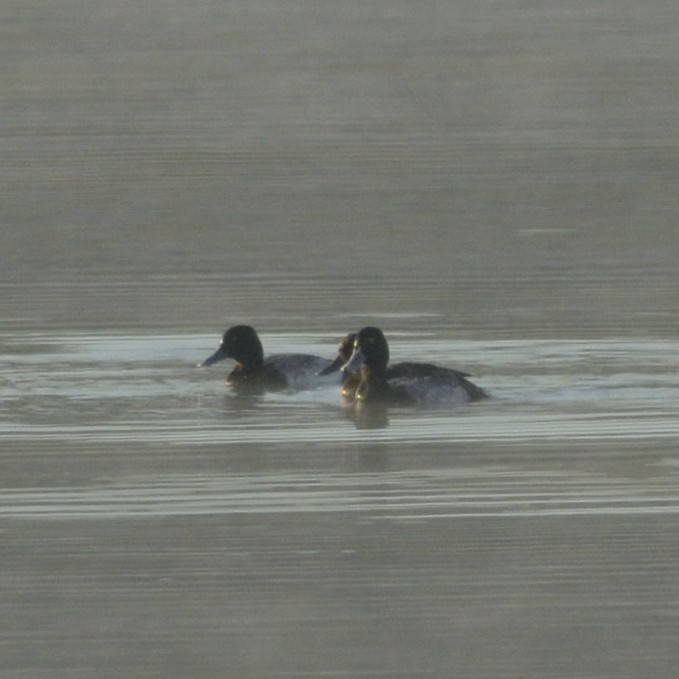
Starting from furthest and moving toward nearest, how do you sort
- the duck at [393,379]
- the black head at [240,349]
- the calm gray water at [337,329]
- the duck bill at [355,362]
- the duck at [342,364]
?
the black head at [240,349]
the duck at [342,364]
the duck bill at [355,362]
the duck at [393,379]
the calm gray water at [337,329]

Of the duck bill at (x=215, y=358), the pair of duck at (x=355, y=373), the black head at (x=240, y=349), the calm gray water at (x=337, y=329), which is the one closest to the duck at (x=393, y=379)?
the pair of duck at (x=355, y=373)

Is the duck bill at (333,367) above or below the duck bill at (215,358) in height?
below

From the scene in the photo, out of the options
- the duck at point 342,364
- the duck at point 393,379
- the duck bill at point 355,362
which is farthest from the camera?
the duck at point 342,364

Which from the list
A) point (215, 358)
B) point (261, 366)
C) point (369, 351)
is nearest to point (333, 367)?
point (369, 351)

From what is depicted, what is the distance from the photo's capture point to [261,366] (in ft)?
31.0

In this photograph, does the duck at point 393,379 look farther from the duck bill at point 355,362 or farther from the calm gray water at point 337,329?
the calm gray water at point 337,329

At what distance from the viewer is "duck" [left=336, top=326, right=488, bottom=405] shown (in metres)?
8.66

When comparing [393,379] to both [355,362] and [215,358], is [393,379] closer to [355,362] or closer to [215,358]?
[355,362]

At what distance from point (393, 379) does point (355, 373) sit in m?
0.21

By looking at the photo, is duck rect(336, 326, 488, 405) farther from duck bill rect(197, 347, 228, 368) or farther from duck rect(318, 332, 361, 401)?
duck bill rect(197, 347, 228, 368)

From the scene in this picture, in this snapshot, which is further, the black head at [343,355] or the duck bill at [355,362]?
the black head at [343,355]

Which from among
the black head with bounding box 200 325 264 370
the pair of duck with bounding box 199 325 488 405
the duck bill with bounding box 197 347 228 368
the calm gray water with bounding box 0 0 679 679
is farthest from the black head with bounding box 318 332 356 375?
the duck bill with bounding box 197 347 228 368

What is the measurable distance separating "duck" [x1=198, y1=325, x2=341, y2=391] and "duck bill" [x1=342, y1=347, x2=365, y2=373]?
18cm

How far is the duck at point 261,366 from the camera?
933 cm
